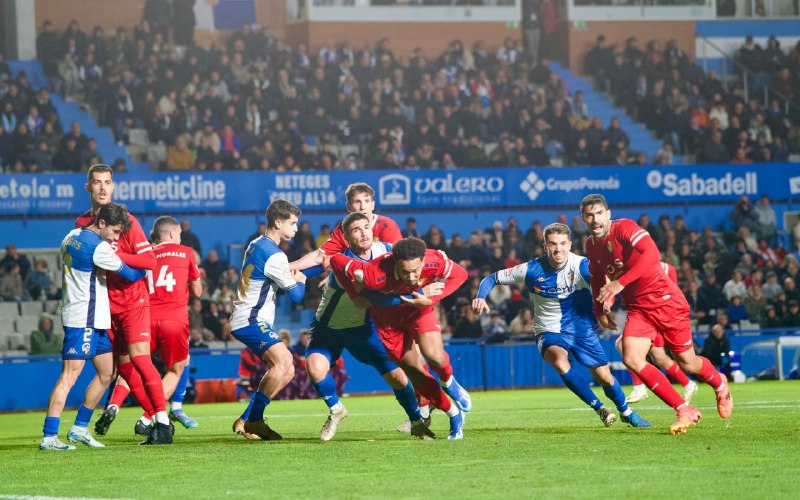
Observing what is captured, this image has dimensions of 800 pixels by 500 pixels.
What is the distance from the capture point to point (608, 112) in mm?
31281

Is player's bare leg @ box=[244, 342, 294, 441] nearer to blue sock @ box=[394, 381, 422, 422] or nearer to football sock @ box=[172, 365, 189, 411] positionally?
blue sock @ box=[394, 381, 422, 422]

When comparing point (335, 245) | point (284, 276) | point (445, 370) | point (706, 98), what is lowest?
point (445, 370)

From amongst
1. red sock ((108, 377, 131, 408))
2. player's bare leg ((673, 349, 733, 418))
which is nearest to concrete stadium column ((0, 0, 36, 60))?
red sock ((108, 377, 131, 408))

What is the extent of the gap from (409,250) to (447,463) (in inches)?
73.9

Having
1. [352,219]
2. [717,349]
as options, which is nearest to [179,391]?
[352,219]

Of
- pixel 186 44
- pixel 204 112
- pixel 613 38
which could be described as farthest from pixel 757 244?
pixel 186 44

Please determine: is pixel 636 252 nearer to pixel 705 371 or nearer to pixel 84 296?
pixel 705 371

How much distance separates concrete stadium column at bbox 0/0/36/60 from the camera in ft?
95.5

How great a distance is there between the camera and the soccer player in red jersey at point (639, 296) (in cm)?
1038

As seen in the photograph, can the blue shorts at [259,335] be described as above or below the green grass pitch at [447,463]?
above

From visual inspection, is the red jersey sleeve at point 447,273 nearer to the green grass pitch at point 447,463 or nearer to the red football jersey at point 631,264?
the green grass pitch at point 447,463

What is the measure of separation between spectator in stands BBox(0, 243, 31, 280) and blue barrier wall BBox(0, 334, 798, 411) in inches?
115

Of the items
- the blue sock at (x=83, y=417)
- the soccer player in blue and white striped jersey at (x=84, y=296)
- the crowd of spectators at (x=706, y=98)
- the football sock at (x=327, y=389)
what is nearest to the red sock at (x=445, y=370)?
the football sock at (x=327, y=389)

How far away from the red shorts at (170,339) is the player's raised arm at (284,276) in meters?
2.71
